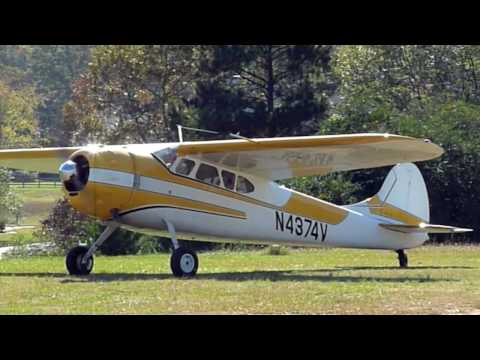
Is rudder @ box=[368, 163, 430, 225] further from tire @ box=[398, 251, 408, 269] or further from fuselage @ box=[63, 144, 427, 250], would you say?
tire @ box=[398, 251, 408, 269]

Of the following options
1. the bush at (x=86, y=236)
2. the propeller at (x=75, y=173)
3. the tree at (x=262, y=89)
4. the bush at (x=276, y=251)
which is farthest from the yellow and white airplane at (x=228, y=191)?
the tree at (x=262, y=89)

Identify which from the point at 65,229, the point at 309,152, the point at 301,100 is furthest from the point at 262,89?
the point at 309,152

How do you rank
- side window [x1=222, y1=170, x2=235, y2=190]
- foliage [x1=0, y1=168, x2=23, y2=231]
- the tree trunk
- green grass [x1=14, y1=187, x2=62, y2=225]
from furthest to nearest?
green grass [x1=14, y1=187, x2=62, y2=225] < foliage [x1=0, y1=168, x2=23, y2=231] < the tree trunk < side window [x1=222, y1=170, x2=235, y2=190]

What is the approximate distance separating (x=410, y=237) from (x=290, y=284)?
5963mm

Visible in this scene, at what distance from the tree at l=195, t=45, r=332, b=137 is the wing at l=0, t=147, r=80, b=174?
678 inches

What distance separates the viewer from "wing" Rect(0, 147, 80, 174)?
61.1ft

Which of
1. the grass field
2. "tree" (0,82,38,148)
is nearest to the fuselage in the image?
the grass field

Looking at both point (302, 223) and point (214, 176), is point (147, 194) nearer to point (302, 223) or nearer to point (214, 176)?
point (214, 176)

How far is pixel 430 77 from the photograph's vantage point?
174 ft

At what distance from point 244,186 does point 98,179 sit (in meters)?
2.85

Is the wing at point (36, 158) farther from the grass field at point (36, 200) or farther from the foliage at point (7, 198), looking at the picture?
the grass field at point (36, 200)

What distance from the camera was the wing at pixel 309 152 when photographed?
15633 millimetres
